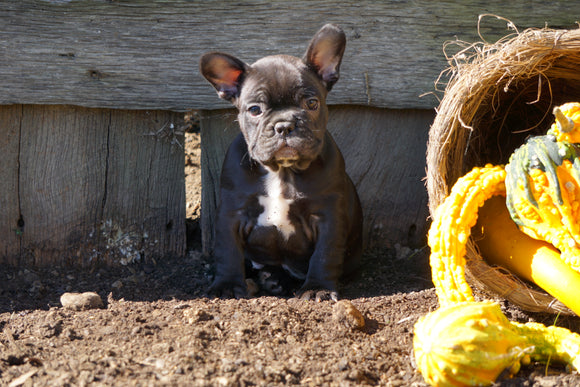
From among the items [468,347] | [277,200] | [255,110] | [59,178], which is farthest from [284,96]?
[468,347]

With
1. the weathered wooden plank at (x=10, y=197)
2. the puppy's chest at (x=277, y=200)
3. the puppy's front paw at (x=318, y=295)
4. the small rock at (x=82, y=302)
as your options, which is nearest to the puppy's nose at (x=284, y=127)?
the puppy's chest at (x=277, y=200)

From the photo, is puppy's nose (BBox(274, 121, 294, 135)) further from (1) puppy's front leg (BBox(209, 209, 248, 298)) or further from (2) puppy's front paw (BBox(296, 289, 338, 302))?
(2) puppy's front paw (BBox(296, 289, 338, 302))

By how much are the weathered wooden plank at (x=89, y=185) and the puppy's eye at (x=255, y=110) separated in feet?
2.90

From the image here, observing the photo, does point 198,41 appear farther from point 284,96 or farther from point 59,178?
point 59,178

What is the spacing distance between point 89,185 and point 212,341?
7.02 feet

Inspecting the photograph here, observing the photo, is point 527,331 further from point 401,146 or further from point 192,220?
point 192,220

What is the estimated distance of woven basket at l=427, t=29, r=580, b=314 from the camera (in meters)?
3.46

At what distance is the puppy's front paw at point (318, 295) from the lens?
3982mm

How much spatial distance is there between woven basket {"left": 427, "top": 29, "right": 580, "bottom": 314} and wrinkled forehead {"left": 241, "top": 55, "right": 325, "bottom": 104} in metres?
0.80

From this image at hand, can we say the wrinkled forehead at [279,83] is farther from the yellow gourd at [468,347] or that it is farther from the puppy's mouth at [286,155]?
the yellow gourd at [468,347]

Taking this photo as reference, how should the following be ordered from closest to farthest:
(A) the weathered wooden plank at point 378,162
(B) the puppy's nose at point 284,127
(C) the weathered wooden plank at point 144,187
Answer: (B) the puppy's nose at point 284,127 → (C) the weathered wooden plank at point 144,187 → (A) the weathered wooden plank at point 378,162

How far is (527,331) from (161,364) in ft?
4.94

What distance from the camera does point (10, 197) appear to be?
4.73 metres

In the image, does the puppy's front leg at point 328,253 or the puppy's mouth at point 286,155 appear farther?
the puppy's front leg at point 328,253
